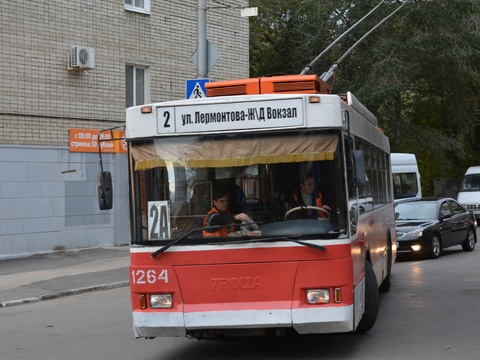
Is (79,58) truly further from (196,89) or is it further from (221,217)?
(221,217)

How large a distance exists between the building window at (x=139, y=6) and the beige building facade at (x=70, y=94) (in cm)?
3

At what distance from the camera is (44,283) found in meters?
16.6

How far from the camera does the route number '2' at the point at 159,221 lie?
8359mm

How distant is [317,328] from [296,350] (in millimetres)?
1267

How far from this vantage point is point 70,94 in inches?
860

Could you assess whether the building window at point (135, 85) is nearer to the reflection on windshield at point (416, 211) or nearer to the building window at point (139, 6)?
the building window at point (139, 6)

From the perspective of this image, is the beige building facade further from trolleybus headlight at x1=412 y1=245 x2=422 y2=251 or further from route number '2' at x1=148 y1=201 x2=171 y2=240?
route number '2' at x1=148 y1=201 x2=171 y2=240

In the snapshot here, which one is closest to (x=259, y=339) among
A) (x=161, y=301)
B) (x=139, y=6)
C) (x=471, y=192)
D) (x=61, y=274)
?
(x=161, y=301)

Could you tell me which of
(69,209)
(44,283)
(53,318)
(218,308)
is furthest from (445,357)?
(69,209)

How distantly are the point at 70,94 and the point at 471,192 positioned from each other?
18.9m

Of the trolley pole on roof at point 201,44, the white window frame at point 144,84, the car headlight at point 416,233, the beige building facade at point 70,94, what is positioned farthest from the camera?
the white window frame at point 144,84

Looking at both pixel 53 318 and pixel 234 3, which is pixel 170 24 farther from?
pixel 53 318

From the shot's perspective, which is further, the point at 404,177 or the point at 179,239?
the point at 404,177

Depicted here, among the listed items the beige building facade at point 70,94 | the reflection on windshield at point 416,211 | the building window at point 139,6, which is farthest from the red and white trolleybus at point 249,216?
the building window at point 139,6
